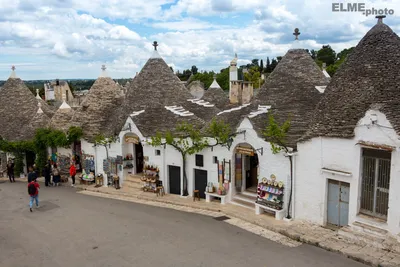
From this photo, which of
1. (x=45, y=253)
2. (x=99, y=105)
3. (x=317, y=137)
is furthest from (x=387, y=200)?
(x=99, y=105)

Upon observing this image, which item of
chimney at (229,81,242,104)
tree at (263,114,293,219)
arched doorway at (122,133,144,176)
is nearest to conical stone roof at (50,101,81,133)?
arched doorway at (122,133,144,176)

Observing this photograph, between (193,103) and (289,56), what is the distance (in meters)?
7.78

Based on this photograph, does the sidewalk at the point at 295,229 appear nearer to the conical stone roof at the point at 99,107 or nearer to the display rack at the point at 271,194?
the display rack at the point at 271,194

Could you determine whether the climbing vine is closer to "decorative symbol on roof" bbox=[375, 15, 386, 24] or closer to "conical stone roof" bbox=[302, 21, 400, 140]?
"conical stone roof" bbox=[302, 21, 400, 140]

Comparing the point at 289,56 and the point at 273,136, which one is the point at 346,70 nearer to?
the point at 273,136

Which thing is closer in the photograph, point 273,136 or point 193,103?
point 273,136

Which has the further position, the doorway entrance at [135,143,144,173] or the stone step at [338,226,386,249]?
the doorway entrance at [135,143,144,173]

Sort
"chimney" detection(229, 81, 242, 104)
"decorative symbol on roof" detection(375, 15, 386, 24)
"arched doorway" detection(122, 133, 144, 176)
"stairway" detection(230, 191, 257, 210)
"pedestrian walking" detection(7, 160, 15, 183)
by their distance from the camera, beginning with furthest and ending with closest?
"chimney" detection(229, 81, 242, 104) → "pedestrian walking" detection(7, 160, 15, 183) → "arched doorway" detection(122, 133, 144, 176) → "stairway" detection(230, 191, 257, 210) → "decorative symbol on roof" detection(375, 15, 386, 24)

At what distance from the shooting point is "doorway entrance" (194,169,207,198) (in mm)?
19625

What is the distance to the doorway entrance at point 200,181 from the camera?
19.6 m

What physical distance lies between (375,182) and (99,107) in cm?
1856

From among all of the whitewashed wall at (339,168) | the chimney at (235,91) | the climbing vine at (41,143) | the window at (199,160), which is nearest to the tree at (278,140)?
the whitewashed wall at (339,168)

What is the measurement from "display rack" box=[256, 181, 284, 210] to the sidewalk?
2.01ft

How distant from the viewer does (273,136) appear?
52.0ft
